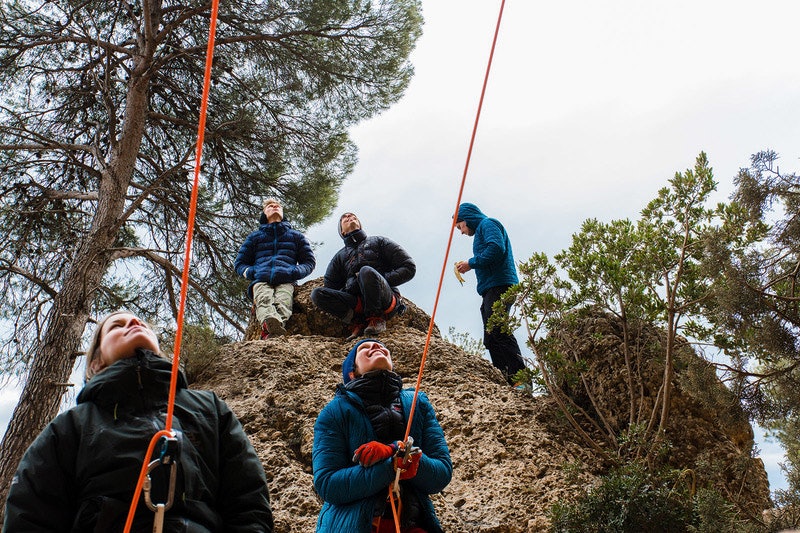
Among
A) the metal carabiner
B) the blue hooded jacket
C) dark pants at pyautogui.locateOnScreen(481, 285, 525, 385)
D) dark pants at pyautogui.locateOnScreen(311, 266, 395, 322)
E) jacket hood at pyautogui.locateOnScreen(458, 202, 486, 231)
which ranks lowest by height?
the metal carabiner

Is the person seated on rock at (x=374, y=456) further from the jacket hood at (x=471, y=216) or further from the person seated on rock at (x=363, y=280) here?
the jacket hood at (x=471, y=216)

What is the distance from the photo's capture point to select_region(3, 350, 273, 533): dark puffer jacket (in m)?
2.15

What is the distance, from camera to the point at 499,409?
5582 mm

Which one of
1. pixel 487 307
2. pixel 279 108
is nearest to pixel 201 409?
pixel 487 307

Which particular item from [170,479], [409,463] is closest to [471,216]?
[409,463]

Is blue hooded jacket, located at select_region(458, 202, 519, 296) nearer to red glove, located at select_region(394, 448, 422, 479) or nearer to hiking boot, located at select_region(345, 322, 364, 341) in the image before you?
hiking boot, located at select_region(345, 322, 364, 341)

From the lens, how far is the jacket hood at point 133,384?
238cm

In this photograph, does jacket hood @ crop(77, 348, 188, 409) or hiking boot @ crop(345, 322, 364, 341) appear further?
hiking boot @ crop(345, 322, 364, 341)

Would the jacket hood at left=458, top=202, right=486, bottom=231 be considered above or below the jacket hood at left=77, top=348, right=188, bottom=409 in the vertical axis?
above

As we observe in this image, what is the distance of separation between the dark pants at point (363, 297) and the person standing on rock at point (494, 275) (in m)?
0.77

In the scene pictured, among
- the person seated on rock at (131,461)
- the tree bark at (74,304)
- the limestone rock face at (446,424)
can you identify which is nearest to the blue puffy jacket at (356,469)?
the person seated on rock at (131,461)

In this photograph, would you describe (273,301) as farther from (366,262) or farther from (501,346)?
(501,346)

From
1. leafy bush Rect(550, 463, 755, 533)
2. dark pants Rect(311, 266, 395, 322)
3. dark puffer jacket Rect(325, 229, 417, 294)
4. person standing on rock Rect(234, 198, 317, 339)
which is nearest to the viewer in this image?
leafy bush Rect(550, 463, 755, 533)

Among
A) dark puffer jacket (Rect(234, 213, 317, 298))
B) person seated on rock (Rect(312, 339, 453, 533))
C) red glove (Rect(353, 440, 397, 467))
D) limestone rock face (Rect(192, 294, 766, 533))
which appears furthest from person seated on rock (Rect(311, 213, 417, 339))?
red glove (Rect(353, 440, 397, 467))
